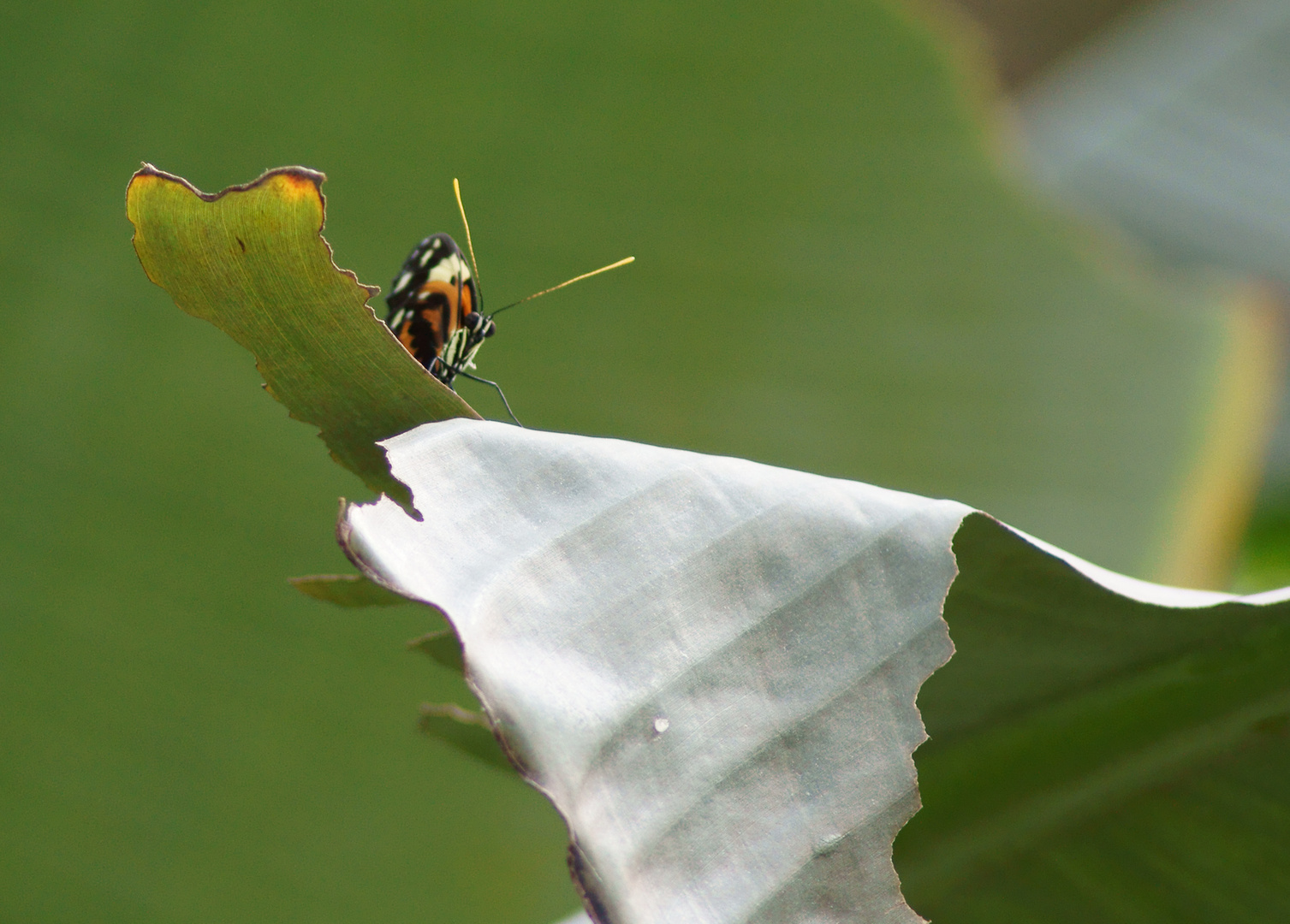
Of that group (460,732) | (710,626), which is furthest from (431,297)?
(710,626)

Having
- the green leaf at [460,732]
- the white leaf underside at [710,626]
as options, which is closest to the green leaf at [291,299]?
the white leaf underside at [710,626]

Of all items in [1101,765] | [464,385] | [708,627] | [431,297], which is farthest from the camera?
[464,385]

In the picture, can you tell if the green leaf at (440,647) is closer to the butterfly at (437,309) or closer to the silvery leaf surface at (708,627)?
the silvery leaf surface at (708,627)

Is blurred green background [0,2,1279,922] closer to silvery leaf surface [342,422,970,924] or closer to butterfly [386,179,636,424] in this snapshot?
butterfly [386,179,636,424]

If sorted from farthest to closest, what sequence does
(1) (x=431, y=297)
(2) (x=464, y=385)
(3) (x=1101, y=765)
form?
(2) (x=464, y=385), (1) (x=431, y=297), (3) (x=1101, y=765)

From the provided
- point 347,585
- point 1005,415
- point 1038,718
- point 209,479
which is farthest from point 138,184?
point 1005,415

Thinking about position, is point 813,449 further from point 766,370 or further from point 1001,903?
point 1001,903

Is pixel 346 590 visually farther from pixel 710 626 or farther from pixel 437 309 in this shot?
pixel 437 309

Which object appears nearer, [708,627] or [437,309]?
[708,627]
